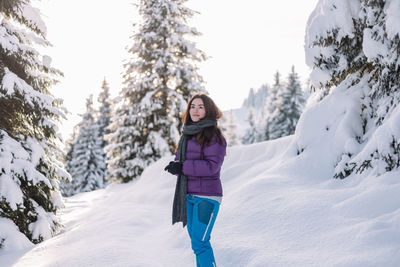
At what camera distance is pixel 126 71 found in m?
15.5

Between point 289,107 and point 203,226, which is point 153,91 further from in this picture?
point 289,107

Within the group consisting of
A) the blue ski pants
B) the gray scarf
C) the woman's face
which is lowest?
the blue ski pants

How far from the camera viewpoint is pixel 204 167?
9.93 feet

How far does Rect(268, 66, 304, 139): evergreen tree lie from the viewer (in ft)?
105

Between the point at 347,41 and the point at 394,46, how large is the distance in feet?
4.62

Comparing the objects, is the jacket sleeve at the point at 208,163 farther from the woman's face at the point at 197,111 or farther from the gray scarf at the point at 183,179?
the woman's face at the point at 197,111

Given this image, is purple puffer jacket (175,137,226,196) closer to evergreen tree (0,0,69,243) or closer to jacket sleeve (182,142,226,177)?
jacket sleeve (182,142,226,177)

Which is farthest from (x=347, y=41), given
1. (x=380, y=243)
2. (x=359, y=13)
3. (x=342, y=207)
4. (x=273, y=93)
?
(x=273, y=93)

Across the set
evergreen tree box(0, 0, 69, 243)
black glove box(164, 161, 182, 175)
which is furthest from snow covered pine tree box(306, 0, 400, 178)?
evergreen tree box(0, 0, 69, 243)

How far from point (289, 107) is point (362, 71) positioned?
27.1 meters

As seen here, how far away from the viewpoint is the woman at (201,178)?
3059 millimetres

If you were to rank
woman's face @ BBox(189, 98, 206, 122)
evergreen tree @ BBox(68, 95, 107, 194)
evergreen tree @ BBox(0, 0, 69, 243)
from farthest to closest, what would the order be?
evergreen tree @ BBox(68, 95, 107, 194)
evergreen tree @ BBox(0, 0, 69, 243)
woman's face @ BBox(189, 98, 206, 122)

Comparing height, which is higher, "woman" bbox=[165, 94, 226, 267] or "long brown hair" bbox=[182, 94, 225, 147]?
"long brown hair" bbox=[182, 94, 225, 147]

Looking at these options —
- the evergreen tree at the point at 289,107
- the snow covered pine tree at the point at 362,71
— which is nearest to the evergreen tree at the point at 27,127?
the snow covered pine tree at the point at 362,71
